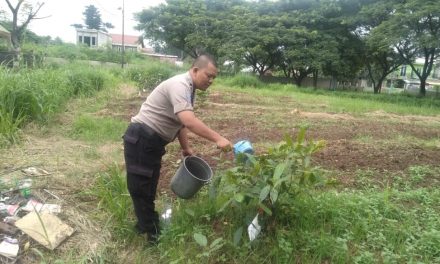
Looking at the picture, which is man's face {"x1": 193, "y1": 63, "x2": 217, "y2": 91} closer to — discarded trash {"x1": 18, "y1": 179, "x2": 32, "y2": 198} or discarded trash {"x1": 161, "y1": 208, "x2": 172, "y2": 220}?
discarded trash {"x1": 161, "y1": 208, "x2": 172, "y2": 220}

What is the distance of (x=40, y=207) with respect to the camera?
2.99 metres

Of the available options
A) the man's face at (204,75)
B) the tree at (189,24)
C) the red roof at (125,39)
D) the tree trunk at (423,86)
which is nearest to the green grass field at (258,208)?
the man's face at (204,75)

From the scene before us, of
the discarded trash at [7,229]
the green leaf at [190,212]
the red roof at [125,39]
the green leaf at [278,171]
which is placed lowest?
the discarded trash at [7,229]

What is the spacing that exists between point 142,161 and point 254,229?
90 cm


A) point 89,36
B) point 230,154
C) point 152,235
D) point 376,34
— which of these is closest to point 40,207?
point 152,235

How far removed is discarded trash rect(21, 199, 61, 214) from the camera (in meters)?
2.94

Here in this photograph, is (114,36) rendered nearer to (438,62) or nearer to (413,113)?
(438,62)

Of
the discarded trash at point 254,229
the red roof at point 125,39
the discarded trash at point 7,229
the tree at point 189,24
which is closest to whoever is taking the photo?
the discarded trash at point 254,229

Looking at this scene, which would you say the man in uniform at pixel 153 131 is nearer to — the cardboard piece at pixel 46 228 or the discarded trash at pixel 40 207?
the cardboard piece at pixel 46 228

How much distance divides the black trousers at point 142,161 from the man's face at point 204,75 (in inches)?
18.3

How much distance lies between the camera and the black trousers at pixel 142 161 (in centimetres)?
272

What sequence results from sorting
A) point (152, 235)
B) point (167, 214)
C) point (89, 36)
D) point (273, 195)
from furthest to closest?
point (89, 36)
point (167, 214)
point (152, 235)
point (273, 195)

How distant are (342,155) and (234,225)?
256 centimetres

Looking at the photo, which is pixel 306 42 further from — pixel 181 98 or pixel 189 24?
pixel 181 98
